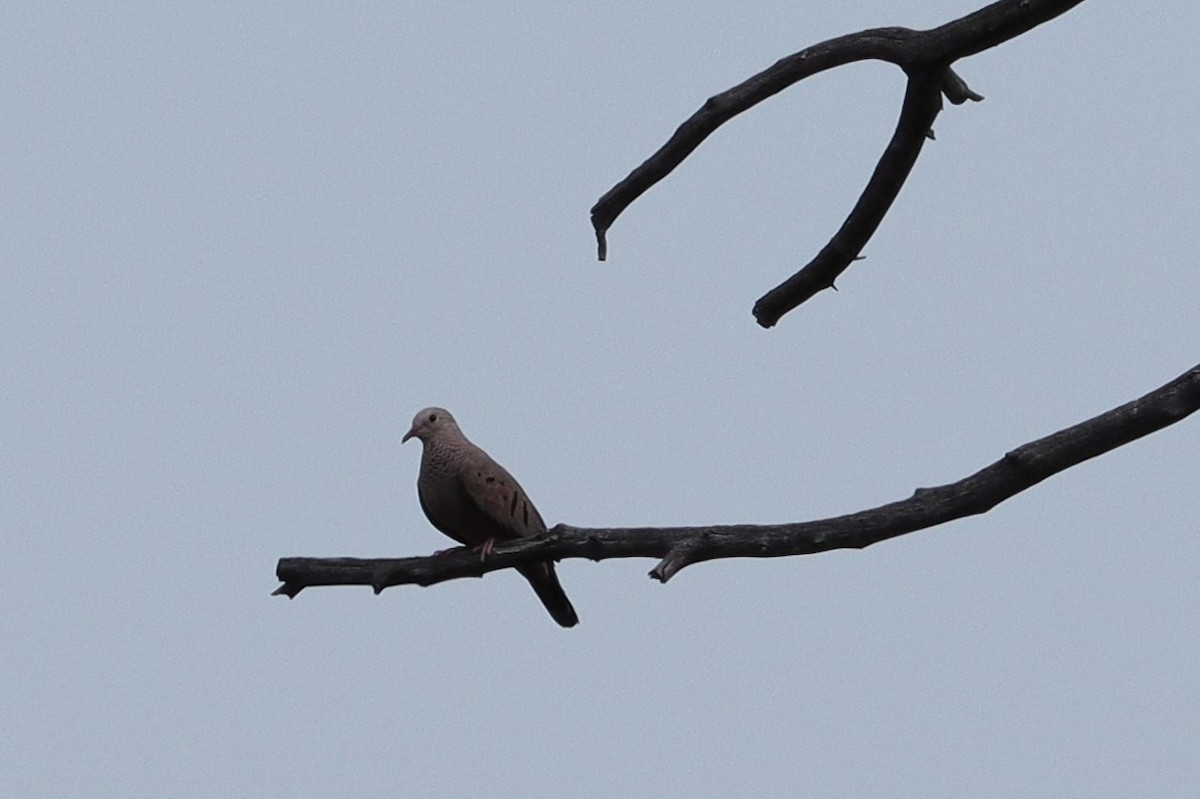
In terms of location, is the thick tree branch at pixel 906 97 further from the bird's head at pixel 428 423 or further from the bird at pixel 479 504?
the bird's head at pixel 428 423

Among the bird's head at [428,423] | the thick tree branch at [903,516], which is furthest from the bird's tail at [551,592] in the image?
the thick tree branch at [903,516]

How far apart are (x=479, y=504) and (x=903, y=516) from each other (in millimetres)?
2163

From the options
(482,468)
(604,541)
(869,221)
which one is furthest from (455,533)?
(869,221)

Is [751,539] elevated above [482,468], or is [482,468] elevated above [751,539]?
[482,468]

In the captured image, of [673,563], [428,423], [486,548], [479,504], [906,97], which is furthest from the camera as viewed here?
[428,423]

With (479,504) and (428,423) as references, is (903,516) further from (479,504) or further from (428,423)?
(428,423)

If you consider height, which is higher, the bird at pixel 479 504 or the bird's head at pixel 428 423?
the bird's head at pixel 428 423

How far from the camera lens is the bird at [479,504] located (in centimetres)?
640

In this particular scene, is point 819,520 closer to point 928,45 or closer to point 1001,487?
point 1001,487

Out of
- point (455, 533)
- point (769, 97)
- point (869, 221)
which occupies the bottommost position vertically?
point (455, 533)

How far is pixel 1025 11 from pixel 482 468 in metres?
2.82

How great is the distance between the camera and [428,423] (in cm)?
691

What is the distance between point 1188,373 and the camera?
4.51 m

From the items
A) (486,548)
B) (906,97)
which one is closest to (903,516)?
(906,97)
